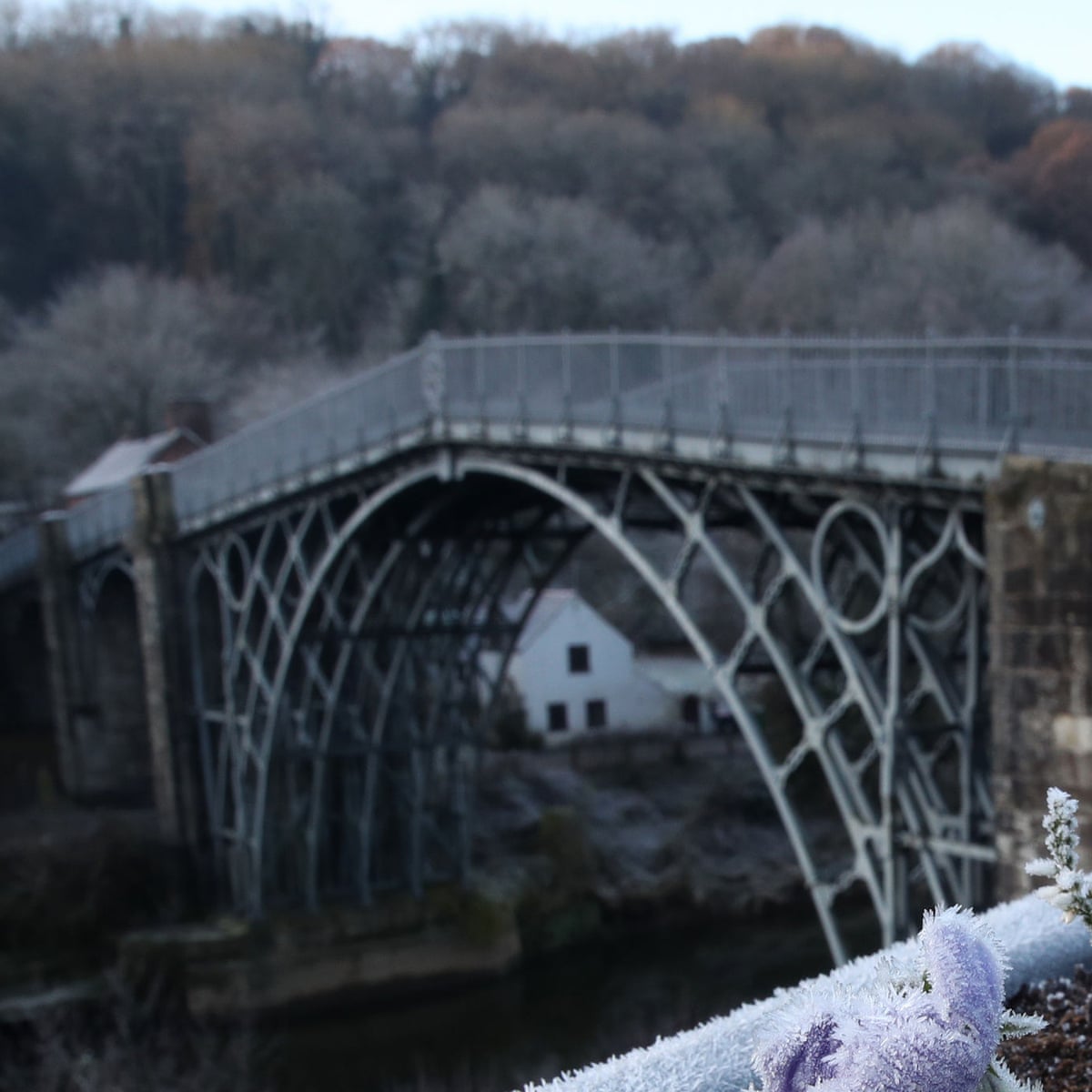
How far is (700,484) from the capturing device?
12633mm

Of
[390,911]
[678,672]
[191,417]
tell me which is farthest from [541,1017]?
[191,417]

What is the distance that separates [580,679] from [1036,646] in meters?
26.9

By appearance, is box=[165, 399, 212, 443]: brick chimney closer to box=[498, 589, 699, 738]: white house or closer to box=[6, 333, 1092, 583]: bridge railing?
box=[498, 589, 699, 738]: white house

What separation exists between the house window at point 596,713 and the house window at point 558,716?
1.74ft

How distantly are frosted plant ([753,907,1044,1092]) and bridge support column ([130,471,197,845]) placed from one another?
21.6m

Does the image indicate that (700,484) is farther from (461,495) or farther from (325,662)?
(325,662)

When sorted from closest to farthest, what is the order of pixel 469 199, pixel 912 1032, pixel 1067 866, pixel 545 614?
pixel 912 1032, pixel 1067 866, pixel 545 614, pixel 469 199

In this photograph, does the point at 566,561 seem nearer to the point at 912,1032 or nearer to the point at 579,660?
the point at 579,660

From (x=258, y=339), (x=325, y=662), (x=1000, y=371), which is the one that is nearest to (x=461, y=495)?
(x=325, y=662)

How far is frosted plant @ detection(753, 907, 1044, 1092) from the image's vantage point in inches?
68.8

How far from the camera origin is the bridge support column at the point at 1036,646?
24.8ft

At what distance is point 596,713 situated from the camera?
3441 centimetres

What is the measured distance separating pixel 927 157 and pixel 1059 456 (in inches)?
2062

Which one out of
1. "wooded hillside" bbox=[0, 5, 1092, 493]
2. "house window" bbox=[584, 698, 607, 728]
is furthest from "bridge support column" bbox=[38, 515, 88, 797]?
"wooded hillside" bbox=[0, 5, 1092, 493]
